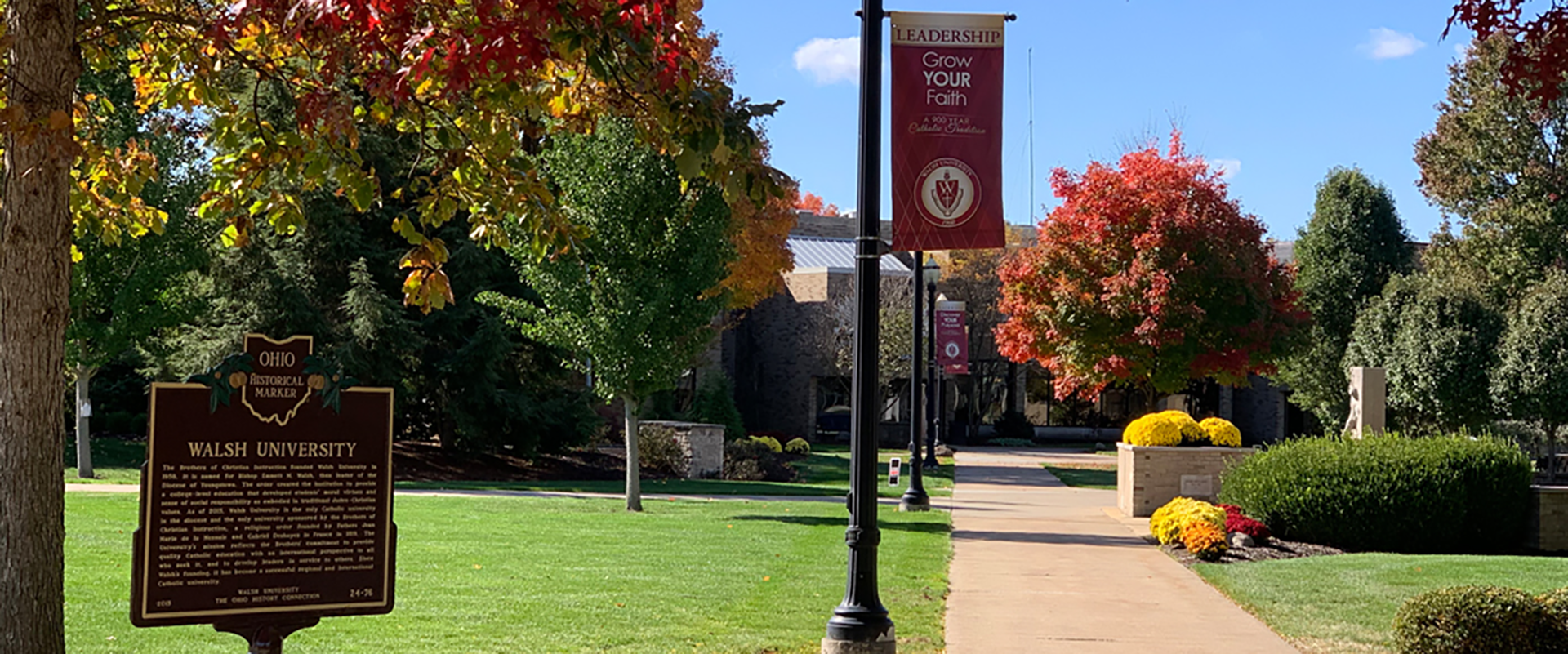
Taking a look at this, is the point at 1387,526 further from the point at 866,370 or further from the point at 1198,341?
the point at 1198,341

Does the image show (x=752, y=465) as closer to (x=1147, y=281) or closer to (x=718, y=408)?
(x=1147, y=281)

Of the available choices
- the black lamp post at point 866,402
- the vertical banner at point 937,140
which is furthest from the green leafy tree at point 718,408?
the black lamp post at point 866,402

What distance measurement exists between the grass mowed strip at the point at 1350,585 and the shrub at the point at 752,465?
616 inches

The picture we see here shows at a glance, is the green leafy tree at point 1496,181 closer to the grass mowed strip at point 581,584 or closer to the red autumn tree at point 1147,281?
the red autumn tree at point 1147,281

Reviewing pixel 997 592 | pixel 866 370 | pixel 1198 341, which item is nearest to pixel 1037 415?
pixel 1198 341

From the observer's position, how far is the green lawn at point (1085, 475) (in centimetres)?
2964

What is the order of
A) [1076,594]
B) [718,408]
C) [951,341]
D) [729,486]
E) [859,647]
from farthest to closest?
[718,408]
[951,341]
[729,486]
[1076,594]
[859,647]

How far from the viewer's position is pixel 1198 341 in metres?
29.2

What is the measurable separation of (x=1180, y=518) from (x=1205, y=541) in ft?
2.88

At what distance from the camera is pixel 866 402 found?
28.4 ft

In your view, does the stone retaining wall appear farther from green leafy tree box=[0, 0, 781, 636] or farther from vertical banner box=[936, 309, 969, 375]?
green leafy tree box=[0, 0, 781, 636]

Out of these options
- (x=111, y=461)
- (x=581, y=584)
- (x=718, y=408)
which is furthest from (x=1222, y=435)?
(x=718, y=408)

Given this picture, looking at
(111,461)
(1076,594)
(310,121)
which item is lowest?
(1076,594)

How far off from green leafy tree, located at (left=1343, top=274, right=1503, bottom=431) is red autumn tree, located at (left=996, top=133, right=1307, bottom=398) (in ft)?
19.3
